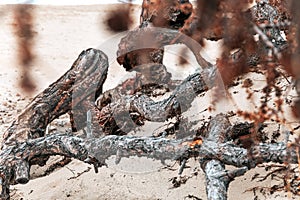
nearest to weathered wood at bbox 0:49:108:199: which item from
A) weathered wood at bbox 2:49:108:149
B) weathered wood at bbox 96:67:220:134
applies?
weathered wood at bbox 2:49:108:149

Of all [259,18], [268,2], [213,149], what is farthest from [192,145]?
[268,2]

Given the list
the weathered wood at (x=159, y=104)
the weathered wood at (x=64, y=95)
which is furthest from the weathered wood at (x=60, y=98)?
the weathered wood at (x=159, y=104)

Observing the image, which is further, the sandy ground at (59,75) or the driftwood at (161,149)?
the sandy ground at (59,75)

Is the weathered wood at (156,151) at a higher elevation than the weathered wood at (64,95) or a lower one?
lower

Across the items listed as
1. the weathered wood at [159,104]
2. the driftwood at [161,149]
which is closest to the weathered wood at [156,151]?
the driftwood at [161,149]

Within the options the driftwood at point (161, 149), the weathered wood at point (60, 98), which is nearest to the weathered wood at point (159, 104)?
the driftwood at point (161, 149)

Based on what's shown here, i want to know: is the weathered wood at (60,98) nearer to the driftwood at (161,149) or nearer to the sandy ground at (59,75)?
the driftwood at (161,149)

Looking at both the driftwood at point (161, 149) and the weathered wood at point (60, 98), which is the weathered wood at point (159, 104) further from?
the weathered wood at point (60, 98)

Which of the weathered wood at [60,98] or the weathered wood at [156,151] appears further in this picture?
Result: the weathered wood at [60,98]

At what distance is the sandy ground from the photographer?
2.02 meters

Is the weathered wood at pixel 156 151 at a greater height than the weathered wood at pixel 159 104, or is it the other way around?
the weathered wood at pixel 159 104

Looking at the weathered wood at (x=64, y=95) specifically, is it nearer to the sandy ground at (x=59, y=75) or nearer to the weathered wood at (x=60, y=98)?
the weathered wood at (x=60, y=98)

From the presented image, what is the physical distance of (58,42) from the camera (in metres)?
4.66

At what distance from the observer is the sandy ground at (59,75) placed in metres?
2.02
